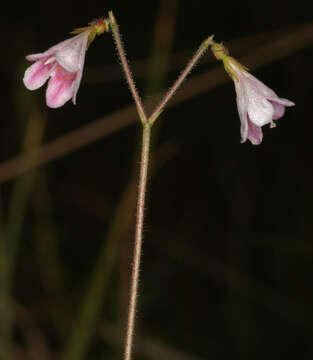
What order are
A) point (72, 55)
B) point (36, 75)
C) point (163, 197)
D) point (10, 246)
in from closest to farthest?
point (72, 55) < point (36, 75) < point (10, 246) < point (163, 197)

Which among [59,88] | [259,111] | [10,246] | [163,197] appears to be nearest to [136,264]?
[259,111]

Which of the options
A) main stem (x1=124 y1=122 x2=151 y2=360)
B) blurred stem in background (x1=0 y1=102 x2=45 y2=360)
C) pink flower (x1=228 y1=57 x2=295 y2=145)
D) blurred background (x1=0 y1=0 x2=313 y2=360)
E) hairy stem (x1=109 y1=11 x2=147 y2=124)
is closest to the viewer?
main stem (x1=124 y1=122 x2=151 y2=360)

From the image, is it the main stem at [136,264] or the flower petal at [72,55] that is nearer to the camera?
the main stem at [136,264]

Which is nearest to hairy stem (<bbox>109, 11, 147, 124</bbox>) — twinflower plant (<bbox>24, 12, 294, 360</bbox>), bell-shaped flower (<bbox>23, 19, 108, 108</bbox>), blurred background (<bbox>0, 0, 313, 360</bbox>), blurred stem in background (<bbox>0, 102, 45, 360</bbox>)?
twinflower plant (<bbox>24, 12, 294, 360</bbox>)

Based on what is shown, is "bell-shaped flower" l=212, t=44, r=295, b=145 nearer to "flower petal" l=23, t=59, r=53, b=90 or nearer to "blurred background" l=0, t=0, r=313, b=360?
"flower petal" l=23, t=59, r=53, b=90

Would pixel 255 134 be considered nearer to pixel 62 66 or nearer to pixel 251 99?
pixel 251 99

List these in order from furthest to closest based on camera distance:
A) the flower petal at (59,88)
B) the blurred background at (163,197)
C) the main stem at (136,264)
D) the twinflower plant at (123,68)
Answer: the blurred background at (163,197), the flower petal at (59,88), the twinflower plant at (123,68), the main stem at (136,264)

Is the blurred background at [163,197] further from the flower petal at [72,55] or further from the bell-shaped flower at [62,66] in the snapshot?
the flower petal at [72,55]

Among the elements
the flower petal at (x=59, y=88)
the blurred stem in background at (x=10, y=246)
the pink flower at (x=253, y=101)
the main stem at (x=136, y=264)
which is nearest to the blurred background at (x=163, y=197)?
the blurred stem in background at (x=10, y=246)

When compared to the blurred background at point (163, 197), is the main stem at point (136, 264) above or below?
below
